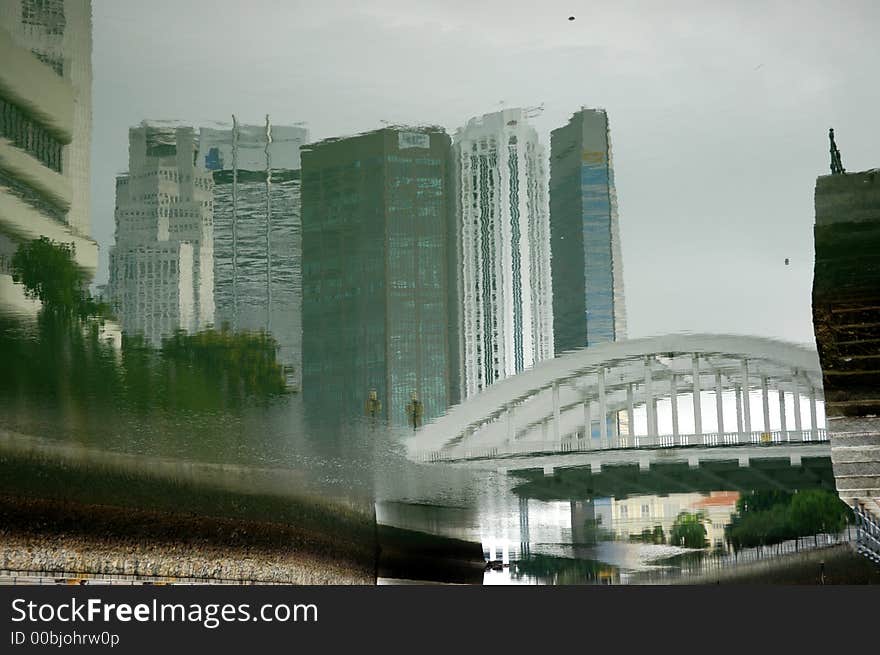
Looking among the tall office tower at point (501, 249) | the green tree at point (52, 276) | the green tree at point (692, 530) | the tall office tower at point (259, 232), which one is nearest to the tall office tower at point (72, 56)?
the green tree at point (52, 276)

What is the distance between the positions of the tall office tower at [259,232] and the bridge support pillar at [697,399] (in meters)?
2.76

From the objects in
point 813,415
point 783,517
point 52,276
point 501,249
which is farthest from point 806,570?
point 52,276

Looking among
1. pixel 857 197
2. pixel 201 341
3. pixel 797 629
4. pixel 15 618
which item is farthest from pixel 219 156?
pixel 857 197

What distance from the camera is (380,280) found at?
8.14 meters

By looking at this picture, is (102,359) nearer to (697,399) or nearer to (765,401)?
(697,399)

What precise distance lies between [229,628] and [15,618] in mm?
1198

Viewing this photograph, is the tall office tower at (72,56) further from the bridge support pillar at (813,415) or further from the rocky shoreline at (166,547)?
the bridge support pillar at (813,415)

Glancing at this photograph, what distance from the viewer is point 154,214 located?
837 centimetres

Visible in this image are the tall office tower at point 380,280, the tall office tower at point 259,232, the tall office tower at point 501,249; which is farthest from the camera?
the tall office tower at point 259,232

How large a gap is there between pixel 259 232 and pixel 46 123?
1723 millimetres

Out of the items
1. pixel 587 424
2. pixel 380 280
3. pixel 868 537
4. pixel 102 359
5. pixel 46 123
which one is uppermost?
pixel 46 123

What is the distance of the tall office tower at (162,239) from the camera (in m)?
8.26

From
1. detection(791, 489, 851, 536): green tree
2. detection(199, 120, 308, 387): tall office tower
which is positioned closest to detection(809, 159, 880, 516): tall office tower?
detection(791, 489, 851, 536): green tree

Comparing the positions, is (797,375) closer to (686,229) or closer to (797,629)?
(686,229)
